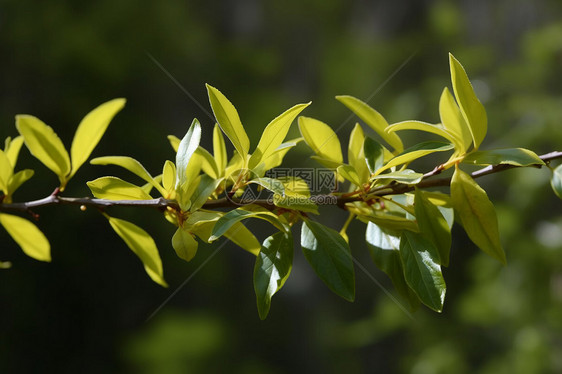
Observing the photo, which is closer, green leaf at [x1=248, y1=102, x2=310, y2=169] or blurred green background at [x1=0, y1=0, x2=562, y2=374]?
green leaf at [x1=248, y1=102, x2=310, y2=169]

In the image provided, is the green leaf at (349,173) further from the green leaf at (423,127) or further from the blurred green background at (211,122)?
the blurred green background at (211,122)

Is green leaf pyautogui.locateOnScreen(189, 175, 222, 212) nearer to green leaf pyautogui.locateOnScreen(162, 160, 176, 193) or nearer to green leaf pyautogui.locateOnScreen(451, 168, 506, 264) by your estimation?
green leaf pyautogui.locateOnScreen(162, 160, 176, 193)

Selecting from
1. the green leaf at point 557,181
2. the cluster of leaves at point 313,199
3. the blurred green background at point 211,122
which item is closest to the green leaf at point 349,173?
the cluster of leaves at point 313,199

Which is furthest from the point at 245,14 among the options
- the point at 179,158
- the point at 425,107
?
the point at 179,158

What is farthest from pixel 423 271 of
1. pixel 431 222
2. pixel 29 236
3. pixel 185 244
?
pixel 29 236

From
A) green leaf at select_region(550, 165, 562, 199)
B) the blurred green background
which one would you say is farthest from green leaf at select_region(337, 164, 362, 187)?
the blurred green background

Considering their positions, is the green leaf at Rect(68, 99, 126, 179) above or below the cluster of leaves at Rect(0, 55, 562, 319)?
above
